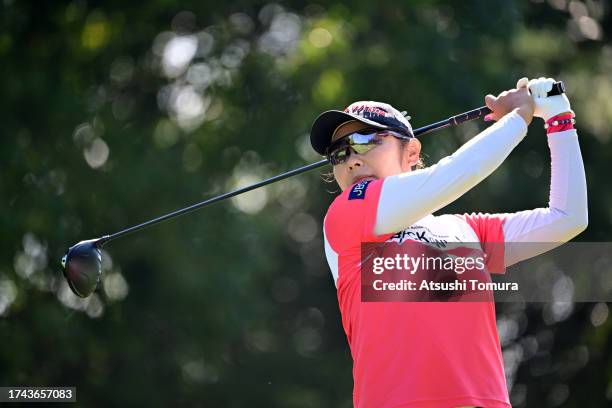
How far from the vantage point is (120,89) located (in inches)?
577

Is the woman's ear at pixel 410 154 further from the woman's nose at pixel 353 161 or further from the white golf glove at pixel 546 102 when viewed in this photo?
the white golf glove at pixel 546 102

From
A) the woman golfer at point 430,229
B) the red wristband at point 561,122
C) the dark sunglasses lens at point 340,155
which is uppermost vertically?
the dark sunglasses lens at point 340,155

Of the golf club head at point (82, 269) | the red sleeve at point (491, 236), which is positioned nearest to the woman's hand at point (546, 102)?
the red sleeve at point (491, 236)

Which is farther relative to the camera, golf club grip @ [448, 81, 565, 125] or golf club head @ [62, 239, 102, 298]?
golf club head @ [62, 239, 102, 298]

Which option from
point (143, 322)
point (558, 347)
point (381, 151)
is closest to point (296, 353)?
point (143, 322)

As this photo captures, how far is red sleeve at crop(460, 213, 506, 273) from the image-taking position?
3758 mm

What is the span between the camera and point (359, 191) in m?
3.45

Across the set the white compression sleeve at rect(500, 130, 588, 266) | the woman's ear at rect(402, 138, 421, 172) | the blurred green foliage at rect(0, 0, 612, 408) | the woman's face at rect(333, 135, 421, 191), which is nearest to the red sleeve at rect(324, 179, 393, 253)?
the woman's face at rect(333, 135, 421, 191)

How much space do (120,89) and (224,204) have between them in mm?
2263

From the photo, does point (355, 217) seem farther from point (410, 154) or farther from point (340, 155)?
point (410, 154)

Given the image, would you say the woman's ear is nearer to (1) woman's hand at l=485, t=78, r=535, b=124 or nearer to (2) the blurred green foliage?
(1) woman's hand at l=485, t=78, r=535, b=124

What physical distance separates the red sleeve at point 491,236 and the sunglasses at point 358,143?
1.21 ft

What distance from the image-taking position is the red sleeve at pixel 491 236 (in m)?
3.76

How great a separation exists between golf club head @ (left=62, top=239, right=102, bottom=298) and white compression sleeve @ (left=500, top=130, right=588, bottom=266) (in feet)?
6.06
